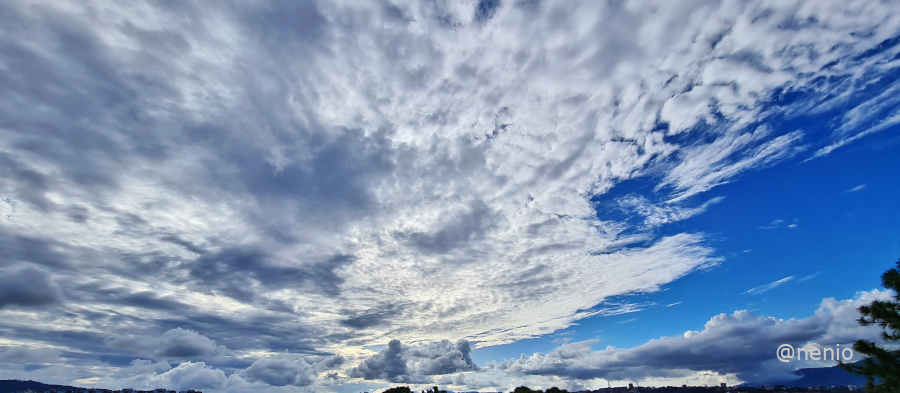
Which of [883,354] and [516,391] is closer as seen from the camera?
[883,354]

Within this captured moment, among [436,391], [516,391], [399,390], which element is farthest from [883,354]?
[436,391]

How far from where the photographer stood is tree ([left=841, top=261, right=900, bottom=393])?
27016 millimetres

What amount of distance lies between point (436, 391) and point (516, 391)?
161 ft

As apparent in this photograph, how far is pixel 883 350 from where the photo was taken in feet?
91.2

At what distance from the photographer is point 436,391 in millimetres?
150750

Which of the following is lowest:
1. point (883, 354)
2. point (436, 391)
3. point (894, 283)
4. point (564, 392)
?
point (436, 391)

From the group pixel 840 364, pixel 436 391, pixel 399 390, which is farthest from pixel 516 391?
pixel 840 364

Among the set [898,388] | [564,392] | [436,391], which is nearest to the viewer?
[898,388]

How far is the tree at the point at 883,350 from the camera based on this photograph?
1064 inches

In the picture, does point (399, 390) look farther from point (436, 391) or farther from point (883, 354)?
point (883, 354)

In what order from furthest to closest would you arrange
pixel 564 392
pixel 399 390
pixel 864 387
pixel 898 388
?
pixel 399 390
pixel 564 392
pixel 864 387
pixel 898 388

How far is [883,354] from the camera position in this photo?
90.4 ft

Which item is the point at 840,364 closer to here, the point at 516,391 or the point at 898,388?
the point at 898,388

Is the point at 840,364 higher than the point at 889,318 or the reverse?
the reverse
